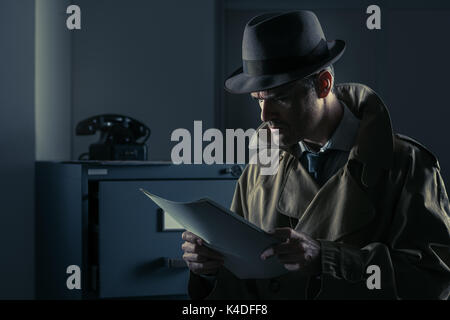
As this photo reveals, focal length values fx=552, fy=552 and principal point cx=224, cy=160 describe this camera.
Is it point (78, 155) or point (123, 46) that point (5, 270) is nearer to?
point (78, 155)

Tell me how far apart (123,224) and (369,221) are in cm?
74

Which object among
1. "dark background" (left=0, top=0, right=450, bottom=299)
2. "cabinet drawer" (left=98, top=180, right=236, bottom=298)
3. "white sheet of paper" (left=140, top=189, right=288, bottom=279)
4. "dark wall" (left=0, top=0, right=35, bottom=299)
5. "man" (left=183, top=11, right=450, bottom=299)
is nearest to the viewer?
"white sheet of paper" (left=140, top=189, right=288, bottom=279)

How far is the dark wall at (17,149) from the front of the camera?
5.13 feet

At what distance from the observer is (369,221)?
0.95m

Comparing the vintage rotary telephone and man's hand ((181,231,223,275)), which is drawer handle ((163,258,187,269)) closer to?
the vintage rotary telephone

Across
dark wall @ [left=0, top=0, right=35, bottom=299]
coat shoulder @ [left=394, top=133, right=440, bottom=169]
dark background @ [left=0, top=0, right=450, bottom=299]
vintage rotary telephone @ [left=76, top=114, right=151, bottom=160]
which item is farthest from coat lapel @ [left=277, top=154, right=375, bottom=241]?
dark background @ [left=0, top=0, right=450, bottom=299]

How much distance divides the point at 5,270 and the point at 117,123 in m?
0.56

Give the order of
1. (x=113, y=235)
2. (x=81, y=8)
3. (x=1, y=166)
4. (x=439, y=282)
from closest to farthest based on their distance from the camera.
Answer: (x=439, y=282) → (x=113, y=235) → (x=1, y=166) → (x=81, y=8)

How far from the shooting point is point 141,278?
4.91ft

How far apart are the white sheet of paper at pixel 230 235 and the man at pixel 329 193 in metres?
0.03

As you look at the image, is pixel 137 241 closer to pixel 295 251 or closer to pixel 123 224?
pixel 123 224

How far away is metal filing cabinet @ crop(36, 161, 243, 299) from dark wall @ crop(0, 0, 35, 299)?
0.13 meters

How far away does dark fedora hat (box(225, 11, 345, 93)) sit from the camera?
995mm
